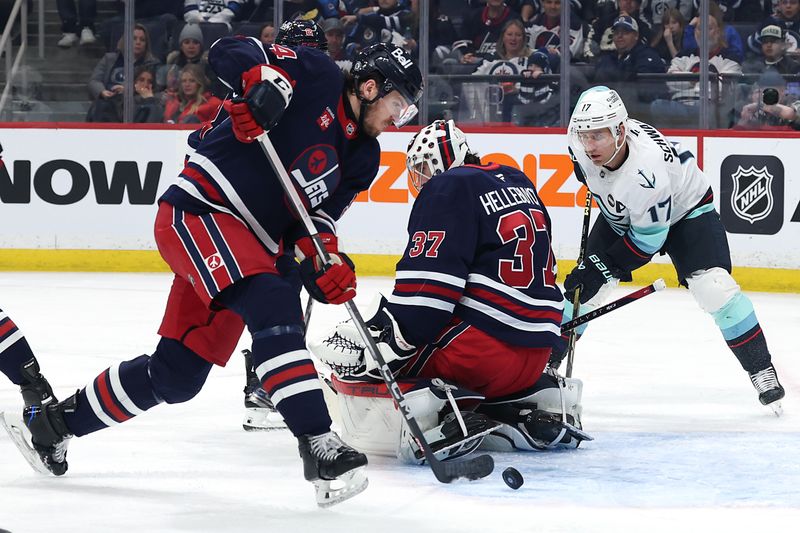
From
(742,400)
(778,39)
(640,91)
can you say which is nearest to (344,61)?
(640,91)

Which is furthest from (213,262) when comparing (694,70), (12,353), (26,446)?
Result: (694,70)

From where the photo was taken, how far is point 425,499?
2748 mm

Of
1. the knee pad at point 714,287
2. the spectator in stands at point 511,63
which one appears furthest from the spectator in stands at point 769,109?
the knee pad at point 714,287

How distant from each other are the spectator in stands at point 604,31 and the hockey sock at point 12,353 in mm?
4703

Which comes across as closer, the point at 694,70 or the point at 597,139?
the point at 597,139

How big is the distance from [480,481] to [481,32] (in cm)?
483

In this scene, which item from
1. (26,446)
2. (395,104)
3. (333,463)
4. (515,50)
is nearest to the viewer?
(333,463)

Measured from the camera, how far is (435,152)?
10.4 ft

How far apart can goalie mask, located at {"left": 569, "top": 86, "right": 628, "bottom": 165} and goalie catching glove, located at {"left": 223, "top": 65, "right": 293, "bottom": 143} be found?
1315 mm

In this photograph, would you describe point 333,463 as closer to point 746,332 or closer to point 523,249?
point 523,249

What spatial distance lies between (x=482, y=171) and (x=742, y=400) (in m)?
1.42

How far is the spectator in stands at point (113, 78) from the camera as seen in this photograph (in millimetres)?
7465

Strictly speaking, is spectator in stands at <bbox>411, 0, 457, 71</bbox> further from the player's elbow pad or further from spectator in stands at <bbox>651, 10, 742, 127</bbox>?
the player's elbow pad

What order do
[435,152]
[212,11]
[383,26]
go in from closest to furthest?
[435,152] → [383,26] → [212,11]
